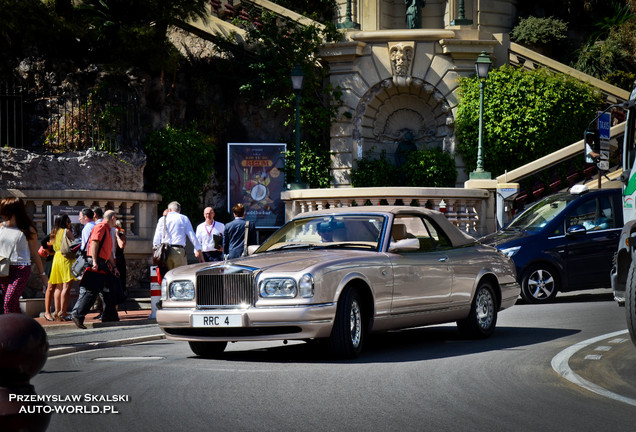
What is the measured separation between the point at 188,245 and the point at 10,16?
6777 mm

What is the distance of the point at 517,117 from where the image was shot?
2766cm

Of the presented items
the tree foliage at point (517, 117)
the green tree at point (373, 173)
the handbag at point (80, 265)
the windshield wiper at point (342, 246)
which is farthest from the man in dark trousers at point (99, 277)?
the tree foliage at point (517, 117)

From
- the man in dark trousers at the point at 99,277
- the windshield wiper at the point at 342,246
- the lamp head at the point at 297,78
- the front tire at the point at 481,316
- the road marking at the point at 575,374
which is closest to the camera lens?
the road marking at the point at 575,374

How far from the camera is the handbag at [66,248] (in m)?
15.3

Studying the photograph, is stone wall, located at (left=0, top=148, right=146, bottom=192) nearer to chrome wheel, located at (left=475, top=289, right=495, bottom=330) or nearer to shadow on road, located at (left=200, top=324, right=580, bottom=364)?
shadow on road, located at (left=200, top=324, right=580, bottom=364)

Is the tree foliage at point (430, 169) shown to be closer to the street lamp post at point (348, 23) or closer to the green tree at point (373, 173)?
the green tree at point (373, 173)

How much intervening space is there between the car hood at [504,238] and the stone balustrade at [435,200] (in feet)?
13.0

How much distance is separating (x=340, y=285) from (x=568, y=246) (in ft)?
27.7

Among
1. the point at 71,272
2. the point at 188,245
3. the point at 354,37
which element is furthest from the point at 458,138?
the point at 71,272

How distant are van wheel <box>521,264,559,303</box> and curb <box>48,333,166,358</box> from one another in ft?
22.4

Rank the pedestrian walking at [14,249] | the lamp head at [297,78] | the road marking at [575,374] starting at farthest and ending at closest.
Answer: the lamp head at [297,78] < the pedestrian walking at [14,249] < the road marking at [575,374]

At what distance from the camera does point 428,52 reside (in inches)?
1119

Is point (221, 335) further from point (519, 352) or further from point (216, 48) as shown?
point (216, 48)

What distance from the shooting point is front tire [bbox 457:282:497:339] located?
11.8 meters
